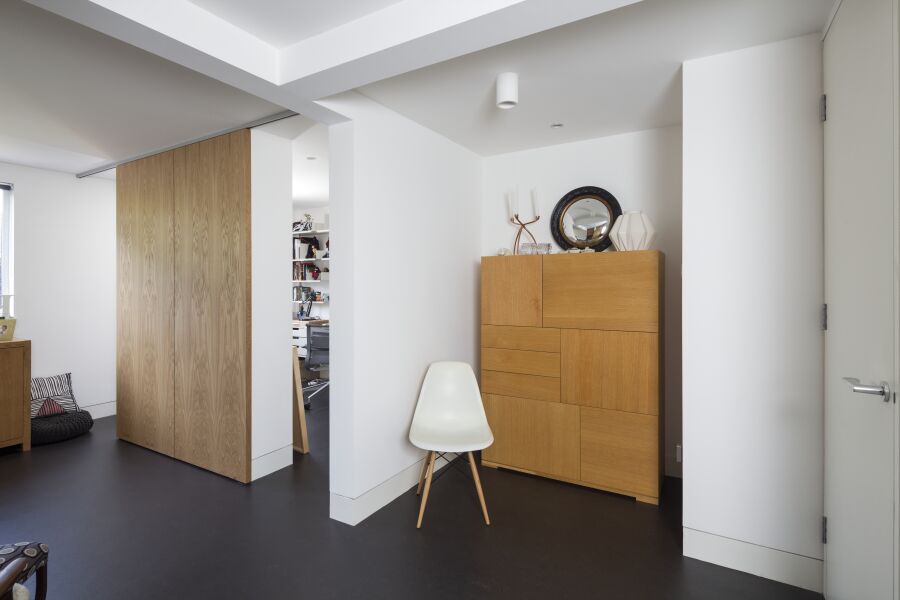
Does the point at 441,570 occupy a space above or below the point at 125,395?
below

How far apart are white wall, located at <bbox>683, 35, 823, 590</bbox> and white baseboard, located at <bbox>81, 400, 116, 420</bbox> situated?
5356 millimetres

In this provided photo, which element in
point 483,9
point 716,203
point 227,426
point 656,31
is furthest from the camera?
point 227,426

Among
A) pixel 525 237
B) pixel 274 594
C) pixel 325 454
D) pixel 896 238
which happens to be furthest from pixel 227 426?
pixel 896 238

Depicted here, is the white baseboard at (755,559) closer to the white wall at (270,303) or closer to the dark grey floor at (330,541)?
the dark grey floor at (330,541)

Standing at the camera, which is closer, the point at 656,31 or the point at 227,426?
the point at 656,31

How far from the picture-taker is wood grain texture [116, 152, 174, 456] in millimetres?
3705

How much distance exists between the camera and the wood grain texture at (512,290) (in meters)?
3.27

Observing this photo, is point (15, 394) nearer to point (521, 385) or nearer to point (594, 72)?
point (521, 385)

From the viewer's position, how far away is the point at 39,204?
4430mm

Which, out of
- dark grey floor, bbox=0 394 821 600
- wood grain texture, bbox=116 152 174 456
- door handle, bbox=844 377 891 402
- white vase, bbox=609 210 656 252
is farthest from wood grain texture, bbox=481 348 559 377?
wood grain texture, bbox=116 152 174 456

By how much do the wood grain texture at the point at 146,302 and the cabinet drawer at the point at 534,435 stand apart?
2497 mm

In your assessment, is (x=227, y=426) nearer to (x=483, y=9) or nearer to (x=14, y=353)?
(x=14, y=353)

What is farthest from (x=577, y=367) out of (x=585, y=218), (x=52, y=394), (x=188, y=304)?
(x=52, y=394)

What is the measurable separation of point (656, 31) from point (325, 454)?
11.4ft
